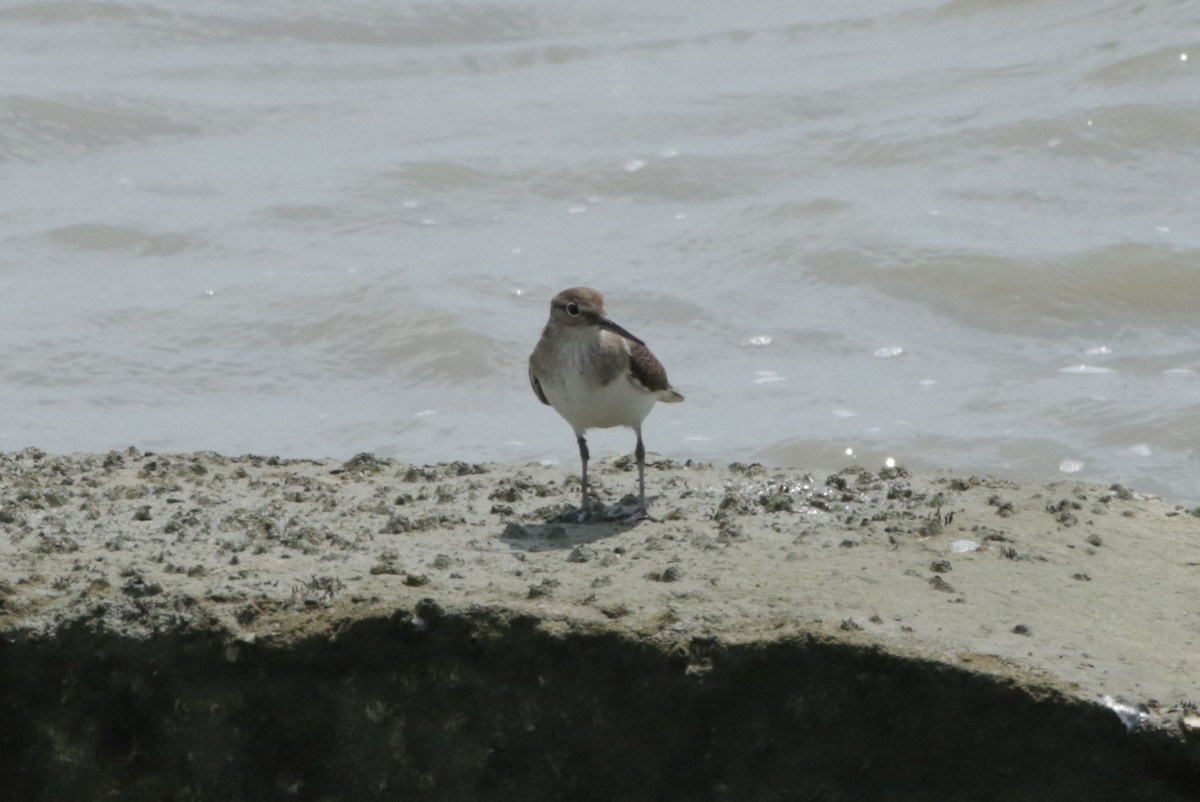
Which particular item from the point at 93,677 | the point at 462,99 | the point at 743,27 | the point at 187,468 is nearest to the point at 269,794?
the point at 93,677

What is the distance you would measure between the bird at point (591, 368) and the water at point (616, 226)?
2646 millimetres

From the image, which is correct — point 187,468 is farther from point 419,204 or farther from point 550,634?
point 419,204

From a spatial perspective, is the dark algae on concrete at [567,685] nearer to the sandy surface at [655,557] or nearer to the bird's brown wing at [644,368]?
the sandy surface at [655,557]

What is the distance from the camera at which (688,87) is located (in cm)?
1505

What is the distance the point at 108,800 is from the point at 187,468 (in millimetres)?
2113

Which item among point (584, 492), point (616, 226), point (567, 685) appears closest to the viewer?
point (567, 685)

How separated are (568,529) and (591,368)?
0.77 meters

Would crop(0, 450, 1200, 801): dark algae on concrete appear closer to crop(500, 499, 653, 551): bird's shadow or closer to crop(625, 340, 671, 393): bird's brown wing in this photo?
crop(500, 499, 653, 551): bird's shadow

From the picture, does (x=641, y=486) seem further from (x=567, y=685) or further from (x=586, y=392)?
(x=567, y=685)

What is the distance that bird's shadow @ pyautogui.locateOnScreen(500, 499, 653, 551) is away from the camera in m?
5.31

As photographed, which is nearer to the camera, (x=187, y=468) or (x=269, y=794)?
(x=269, y=794)

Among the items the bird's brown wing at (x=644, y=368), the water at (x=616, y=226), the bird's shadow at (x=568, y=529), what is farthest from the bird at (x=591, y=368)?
the water at (x=616, y=226)

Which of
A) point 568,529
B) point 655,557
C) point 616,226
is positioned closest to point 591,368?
point 568,529

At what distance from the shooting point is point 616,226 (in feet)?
40.0
